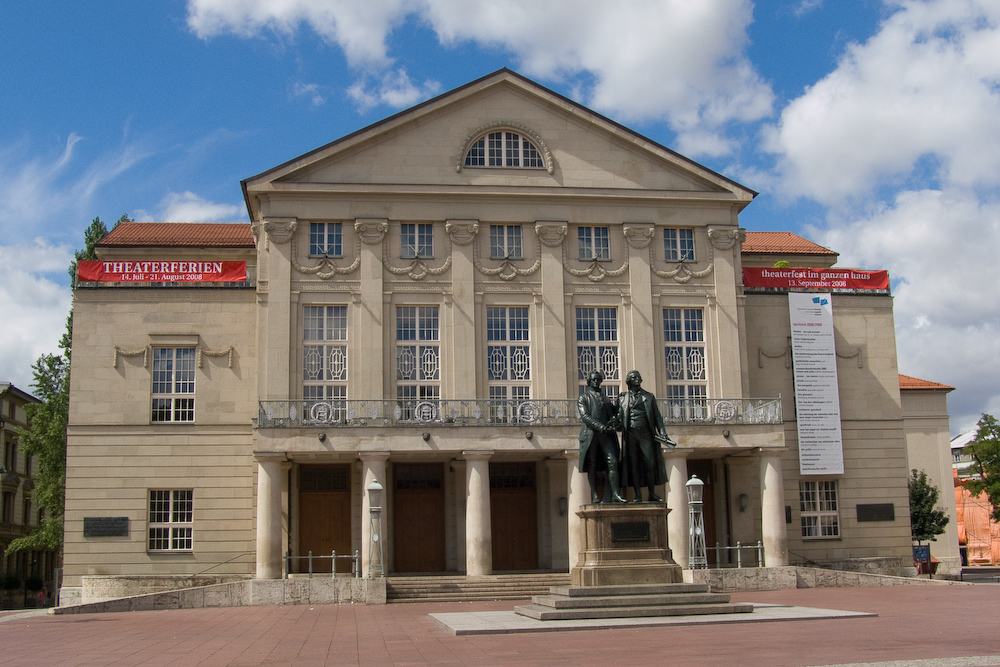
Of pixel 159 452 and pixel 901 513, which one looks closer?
pixel 159 452

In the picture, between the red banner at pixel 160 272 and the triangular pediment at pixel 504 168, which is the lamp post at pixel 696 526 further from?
the red banner at pixel 160 272

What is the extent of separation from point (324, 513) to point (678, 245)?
52.0ft

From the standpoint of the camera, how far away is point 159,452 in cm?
3594

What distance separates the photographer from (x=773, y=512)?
112 feet

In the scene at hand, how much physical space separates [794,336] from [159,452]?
23160mm

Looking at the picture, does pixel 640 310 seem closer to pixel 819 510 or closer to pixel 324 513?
pixel 819 510

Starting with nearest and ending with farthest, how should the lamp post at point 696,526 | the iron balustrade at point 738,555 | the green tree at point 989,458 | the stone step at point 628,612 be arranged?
1. the stone step at point 628,612
2. the lamp post at point 696,526
3. the iron balustrade at point 738,555
4. the green tree at point 989,458

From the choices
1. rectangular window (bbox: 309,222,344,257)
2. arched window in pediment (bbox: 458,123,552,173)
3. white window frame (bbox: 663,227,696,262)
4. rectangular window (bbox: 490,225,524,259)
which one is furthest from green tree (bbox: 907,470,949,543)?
Answer: rectangular window (bbox: 309,222,344,257)

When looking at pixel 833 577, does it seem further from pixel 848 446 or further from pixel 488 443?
pixel 488 443

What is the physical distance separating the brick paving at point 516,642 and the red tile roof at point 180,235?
20.2m

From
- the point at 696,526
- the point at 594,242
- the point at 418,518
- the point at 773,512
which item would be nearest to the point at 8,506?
the point at 418,518

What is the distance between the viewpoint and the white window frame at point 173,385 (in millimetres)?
36344

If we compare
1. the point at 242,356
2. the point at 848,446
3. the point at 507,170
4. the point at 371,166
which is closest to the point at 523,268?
the point at 507,170

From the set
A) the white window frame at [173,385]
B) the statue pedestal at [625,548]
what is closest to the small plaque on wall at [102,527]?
the white window frame at [173,385]
